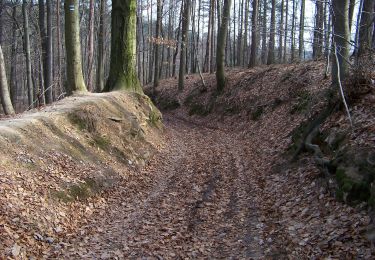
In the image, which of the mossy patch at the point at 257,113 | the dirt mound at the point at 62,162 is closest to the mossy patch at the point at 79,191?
the dirt mound at the point at 62,162

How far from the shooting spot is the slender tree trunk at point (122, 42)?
1459cm

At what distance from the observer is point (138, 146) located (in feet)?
39.1

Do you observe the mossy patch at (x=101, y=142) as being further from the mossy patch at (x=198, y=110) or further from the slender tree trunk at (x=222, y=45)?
the slender tree trunk at (x=222, y=45)

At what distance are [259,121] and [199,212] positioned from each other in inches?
340

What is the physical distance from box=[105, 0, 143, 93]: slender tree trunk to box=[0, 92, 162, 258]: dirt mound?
1.65 metres

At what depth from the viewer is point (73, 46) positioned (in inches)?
499

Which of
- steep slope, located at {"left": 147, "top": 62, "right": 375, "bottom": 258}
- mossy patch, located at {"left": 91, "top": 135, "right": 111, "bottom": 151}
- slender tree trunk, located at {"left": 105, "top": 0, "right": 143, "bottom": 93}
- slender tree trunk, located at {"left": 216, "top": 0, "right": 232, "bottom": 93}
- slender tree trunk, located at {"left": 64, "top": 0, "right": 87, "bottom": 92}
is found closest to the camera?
steep slope, located at {"left": 147, "top": 62, "right": 375, "bottom": 258}

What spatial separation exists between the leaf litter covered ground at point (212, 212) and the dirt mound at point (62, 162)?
5 cm

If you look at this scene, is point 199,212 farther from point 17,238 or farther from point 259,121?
point 259,121

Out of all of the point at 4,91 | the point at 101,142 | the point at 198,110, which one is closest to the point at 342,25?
the point at 101,142

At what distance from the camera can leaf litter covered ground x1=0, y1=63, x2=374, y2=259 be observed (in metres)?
5.65

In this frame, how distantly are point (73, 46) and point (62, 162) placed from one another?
19.0 feet

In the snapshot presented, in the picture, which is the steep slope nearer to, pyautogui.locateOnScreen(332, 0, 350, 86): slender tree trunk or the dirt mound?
pyautogui.locateOnScreen(332, 0, 350, 86): slender tree trunk

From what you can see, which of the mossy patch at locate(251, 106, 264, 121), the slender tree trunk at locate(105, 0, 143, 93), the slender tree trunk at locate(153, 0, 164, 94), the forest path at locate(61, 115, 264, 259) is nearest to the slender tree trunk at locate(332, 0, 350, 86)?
the forest path at locate(61, 115, 264, 259)
